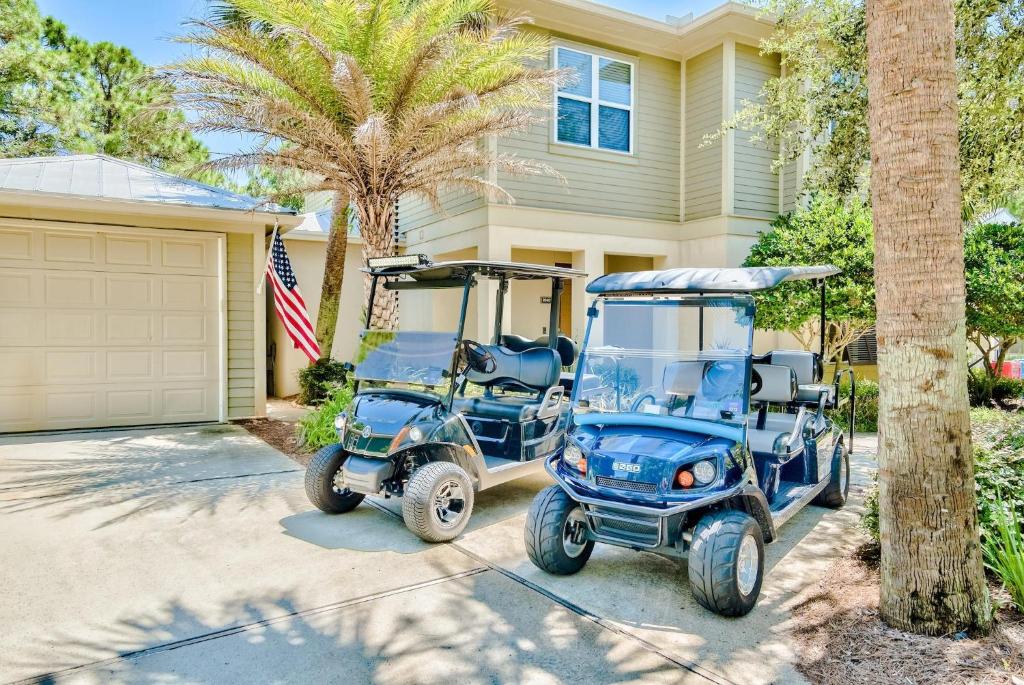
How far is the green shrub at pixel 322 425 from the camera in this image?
25.6ft

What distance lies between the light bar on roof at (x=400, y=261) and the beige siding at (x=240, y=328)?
17.8 feet

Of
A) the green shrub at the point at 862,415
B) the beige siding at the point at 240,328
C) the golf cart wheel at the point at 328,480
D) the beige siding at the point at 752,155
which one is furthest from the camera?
the beige siding at the point at 752,155

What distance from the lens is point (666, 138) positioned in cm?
1204

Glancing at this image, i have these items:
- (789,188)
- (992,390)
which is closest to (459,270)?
(789,188)

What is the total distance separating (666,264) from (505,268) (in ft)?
23.8

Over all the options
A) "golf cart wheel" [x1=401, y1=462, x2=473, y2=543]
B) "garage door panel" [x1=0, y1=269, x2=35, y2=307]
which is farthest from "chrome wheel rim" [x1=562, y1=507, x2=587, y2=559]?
"garage door panel" [x1=0, y1=269, x2=35, y2=307]

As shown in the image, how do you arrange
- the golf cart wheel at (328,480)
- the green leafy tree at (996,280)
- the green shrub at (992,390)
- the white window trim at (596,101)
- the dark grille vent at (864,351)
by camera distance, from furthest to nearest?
the dark grille vent at (864,351), the white window trim at (596,101), the green shrub at (992,390), the green leafy tree at (996,280), the golf cart wheel at (328,480)

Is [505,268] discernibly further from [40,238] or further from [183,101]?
[40,238]

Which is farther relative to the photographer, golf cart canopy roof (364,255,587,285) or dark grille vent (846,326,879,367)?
dark grille vent (846,326,879,367)

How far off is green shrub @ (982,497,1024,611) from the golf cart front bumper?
129cm

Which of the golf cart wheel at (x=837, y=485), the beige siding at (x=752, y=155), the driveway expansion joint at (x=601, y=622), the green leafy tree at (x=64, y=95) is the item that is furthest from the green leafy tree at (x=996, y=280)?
the green leafy tree at (x=64, y=95)

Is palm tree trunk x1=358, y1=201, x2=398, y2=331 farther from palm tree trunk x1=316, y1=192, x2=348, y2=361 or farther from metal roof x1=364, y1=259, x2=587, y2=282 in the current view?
palm tree trunk x1=316, y1=192, x2=348, y2=361

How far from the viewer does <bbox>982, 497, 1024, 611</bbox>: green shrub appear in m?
3.26

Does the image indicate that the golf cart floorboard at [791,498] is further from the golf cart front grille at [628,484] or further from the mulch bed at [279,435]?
the mulch bed at [279,435]
